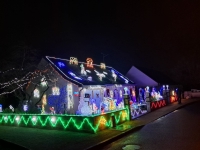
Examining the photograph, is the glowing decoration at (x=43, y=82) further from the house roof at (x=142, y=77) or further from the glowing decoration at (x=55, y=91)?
the house roof at (x=142, y=77)

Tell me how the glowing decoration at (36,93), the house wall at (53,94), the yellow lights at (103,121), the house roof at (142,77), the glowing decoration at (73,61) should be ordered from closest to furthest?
1. the yellow lights at (103,121)
2. the house wall at (53,94)
3. the glowing decoration at (36,93)
4. the glowing decoration at (73,61)
5. the house roof at (142,77)

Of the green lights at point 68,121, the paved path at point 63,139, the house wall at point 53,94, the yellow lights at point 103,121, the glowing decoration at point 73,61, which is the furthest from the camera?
the glowing decoration at point 73,61

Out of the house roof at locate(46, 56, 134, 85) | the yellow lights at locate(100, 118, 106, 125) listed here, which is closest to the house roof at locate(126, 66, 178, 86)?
the house roof at locate(46, 56, 134, 85)

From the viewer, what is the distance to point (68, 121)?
504 inches

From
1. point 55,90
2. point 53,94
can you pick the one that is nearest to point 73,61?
point 55,90

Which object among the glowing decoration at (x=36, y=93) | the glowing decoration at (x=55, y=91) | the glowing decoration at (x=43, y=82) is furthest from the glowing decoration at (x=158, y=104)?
the glowing decoration at (x=36, y=93)

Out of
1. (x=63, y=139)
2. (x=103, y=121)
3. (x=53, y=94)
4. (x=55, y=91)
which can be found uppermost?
(x=55, y=91)

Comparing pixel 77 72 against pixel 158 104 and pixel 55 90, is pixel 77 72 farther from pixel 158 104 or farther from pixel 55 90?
pixel 158 104

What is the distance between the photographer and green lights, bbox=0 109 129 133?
39.2 feet

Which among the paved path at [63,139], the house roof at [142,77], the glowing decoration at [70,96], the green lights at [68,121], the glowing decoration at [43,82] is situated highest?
the house roof at [142,77]

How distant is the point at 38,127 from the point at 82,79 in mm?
6826

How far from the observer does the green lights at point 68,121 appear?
471 inches

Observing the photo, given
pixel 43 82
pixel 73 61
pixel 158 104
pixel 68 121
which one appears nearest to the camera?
pixel 68 121

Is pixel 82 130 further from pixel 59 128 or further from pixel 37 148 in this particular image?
pixel 37 148
